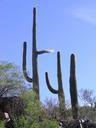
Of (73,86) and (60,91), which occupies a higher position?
(73,86)

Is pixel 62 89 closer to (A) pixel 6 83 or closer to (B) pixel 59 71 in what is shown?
(B) pixel 59 71

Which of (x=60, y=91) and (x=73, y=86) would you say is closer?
(x=73, y=86)

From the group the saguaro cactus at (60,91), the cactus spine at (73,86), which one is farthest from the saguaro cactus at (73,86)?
the saguaro cactus at (60,91)

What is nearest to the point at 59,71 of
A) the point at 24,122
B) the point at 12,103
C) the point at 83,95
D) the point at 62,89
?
the point at 62,89

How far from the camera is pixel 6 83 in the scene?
66.5ft

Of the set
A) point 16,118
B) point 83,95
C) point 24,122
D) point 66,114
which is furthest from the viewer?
point 83,95

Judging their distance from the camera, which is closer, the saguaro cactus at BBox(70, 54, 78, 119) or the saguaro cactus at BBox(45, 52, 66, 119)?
the saguaro cactus at BBox(70, 54, 78, 119)

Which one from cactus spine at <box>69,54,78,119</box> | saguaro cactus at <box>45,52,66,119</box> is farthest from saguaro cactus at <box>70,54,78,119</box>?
saguaro cactus at <box>45,52,66,119</box>

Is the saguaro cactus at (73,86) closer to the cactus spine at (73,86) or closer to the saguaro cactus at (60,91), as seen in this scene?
the cactus spine at (73,86)

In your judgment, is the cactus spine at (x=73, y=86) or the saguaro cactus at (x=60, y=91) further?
the saguaro cactus at (x=60, y=91)

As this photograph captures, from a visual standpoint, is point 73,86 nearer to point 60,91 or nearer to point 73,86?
point 73,86

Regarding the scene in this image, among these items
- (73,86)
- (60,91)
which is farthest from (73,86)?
(60,91)

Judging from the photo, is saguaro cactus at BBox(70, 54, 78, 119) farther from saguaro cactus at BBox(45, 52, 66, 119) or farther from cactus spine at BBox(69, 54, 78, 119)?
saguaro cactus at BBox(45, 52, 66, 119)

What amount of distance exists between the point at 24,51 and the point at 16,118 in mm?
11402
